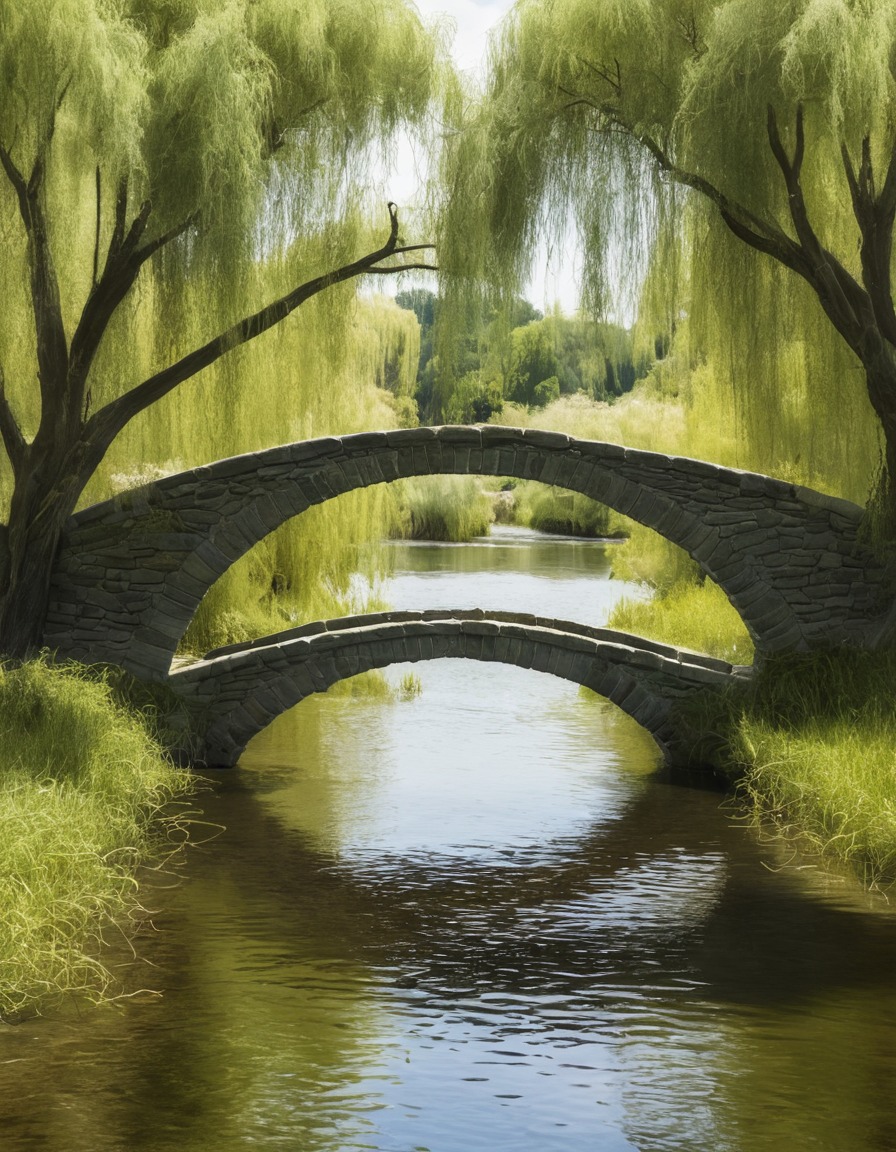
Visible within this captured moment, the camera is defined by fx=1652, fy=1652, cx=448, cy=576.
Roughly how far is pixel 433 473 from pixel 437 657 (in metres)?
1.38

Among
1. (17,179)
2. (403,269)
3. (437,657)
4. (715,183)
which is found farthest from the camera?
(403,269)

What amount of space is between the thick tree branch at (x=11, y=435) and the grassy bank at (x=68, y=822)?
4.72ft

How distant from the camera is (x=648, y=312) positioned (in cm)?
1191

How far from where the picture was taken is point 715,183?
10.7m

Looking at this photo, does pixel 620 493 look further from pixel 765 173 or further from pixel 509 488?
pixel 509 488

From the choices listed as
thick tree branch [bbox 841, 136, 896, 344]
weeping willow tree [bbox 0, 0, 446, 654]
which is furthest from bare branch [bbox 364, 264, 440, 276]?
thick tree branch [bbox 841, 136, 896, 344]

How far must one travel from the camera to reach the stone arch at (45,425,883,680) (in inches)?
458

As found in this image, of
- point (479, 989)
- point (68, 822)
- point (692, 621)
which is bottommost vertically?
point (479, 989)

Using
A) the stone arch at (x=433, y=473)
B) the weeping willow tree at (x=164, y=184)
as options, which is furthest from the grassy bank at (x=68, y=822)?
the weeping willow tree at (x=164, y=184)

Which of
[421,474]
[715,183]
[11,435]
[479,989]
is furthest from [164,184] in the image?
[479,989]

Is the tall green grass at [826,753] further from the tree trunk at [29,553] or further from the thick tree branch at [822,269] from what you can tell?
the tree trunk at [29,553]

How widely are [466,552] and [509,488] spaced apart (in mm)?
11424

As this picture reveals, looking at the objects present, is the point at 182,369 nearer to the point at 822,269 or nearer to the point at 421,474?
the point at 421,474

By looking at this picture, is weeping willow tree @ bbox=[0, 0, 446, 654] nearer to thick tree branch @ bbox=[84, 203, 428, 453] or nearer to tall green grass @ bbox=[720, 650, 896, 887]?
thick tree branch @ bbox=[84, 203, 428, 453]
